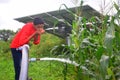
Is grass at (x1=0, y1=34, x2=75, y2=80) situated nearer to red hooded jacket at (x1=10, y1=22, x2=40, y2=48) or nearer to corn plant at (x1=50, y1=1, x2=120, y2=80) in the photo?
corn plant at (x1=50, y1=1, x2=120, y2=80)

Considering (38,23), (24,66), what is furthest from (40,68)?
(24,66)

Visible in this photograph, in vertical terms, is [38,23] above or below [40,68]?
above

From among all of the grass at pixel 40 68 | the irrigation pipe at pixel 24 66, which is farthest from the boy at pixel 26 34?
the irrigation pipe at pixel 24 66

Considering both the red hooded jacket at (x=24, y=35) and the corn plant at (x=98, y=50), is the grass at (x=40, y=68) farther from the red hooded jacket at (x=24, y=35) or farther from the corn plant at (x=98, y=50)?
the red hooded jacket at (x=24, y=35)

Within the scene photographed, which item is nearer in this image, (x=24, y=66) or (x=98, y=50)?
(x=98, y=50)

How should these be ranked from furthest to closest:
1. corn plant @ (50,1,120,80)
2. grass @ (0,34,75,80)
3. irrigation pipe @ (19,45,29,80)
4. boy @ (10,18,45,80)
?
grass @ (0,34,75,80), boy @ (10,18,45,80), irrigation pipe @ (19,45,29,80), corn plant @ (50,1,120,80)

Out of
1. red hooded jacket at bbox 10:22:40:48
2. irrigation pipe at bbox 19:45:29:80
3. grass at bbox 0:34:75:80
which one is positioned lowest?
grass at bbox 0:34:75:80

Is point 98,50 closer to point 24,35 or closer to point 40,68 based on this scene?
point 24,35

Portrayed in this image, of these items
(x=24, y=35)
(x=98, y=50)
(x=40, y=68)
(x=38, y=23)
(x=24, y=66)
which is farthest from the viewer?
(x=40, y=68)

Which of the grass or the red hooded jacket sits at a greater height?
the red hooded jacket

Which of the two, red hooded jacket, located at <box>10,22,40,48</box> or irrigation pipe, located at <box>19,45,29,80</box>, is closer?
irrigation pipe, located at <box>19,45,29,80</box>

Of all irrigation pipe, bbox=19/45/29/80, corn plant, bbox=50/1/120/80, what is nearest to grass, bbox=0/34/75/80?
corn plant, bbox=50/1/120/80

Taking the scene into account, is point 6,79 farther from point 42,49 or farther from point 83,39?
point 83,39

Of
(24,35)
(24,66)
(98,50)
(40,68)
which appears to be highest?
(98,50)
